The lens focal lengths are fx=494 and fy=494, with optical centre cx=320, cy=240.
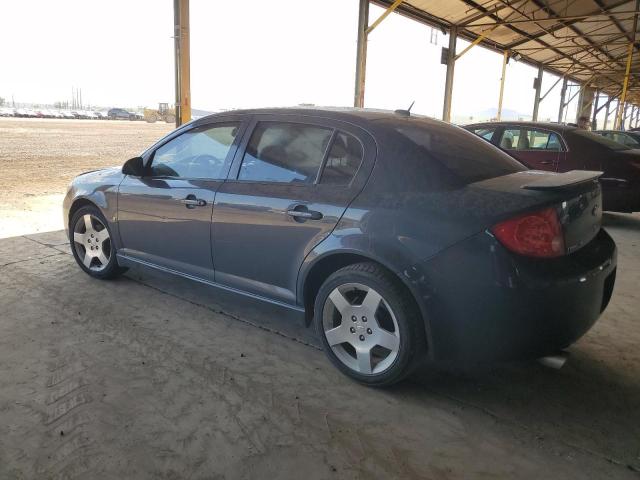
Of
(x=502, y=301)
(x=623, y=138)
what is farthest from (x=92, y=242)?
(x=623, y=138)

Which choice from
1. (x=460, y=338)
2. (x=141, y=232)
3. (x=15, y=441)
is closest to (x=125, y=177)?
(x=141, y=232)

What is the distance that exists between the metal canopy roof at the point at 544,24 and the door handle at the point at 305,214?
432 inches

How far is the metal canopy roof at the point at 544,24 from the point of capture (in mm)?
14109

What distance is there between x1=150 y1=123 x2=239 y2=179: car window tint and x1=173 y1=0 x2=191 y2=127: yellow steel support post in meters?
4.91

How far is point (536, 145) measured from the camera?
7184 mm

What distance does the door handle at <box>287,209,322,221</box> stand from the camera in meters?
2.68

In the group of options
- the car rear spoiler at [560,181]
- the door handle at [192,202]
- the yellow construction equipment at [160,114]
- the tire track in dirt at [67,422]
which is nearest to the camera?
the tire track in dirt at [67,422]

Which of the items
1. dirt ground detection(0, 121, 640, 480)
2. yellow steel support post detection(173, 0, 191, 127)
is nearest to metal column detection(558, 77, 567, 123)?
yellow steel support post detection(173, 0, 191, 127)

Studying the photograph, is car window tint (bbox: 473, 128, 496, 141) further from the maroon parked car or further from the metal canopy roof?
the metal canopy roof

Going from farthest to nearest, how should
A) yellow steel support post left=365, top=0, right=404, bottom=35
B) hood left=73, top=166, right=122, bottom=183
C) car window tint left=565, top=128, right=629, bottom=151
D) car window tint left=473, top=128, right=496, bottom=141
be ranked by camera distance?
yellow steel support post left=365, top=0, right=404, bottom=35
car window tint left=473, top=128, right=496, bottom=141
car window tint left=565, top=128, right=629, bottom=151
hood left=73, top=166, right=122, bottom=183

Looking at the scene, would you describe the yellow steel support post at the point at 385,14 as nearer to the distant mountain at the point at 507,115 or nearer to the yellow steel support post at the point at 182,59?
the yellow steel support post at the point at 182,59

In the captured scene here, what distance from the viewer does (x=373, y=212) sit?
2.49 m

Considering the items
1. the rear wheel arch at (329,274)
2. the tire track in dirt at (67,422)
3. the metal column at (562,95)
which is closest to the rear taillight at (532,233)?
the rear wheel arch at (329,274)

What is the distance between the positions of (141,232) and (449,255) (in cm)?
243
